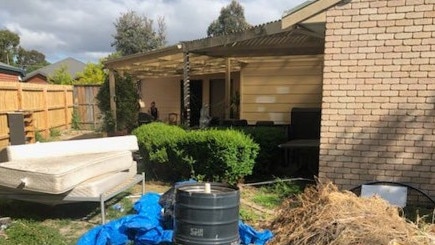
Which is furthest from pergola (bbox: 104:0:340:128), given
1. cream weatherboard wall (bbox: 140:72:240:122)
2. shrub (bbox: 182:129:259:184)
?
cream weatherboard wall (bbox: 140:72:240:122)

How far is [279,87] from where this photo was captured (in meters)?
12.2

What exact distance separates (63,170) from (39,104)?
11.4 meters

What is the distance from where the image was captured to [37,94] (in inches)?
598

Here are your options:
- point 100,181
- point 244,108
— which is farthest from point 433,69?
point 244,108

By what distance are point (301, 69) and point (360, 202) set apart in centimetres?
803

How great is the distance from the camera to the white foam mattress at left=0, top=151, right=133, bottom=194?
5082 millimetres

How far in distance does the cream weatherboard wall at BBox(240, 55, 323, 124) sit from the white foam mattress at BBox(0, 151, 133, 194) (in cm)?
729

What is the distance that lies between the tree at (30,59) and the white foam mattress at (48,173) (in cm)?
7649

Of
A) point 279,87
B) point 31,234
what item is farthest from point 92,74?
point 31,234

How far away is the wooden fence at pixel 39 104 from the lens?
11953 mm

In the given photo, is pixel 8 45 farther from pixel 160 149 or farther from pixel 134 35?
pixel 160 149

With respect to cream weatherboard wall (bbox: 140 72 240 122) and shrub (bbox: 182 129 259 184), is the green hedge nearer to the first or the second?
shrub (bbox: 182 129 259 184)

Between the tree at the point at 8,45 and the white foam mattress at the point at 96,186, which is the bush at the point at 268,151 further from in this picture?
the tree at the point at 8,45

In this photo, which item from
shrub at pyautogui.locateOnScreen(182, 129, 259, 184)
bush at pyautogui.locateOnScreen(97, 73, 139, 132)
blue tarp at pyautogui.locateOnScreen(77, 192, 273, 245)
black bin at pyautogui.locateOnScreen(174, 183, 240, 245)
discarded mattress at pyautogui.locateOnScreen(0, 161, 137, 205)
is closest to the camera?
black bin at pyautogui.locateOnScreen(174, 183, 240, 245)
